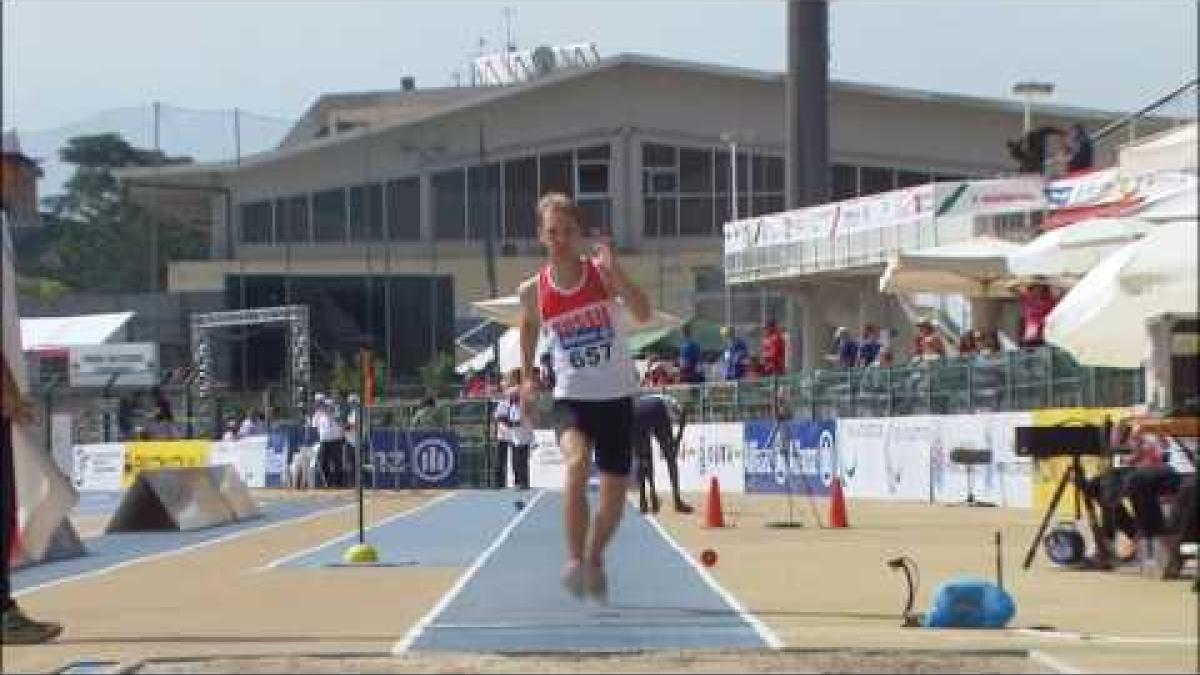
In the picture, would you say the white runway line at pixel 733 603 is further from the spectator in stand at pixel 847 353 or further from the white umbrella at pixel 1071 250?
the spectator in stand at pixel 847 353

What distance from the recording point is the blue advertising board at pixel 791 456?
111ft

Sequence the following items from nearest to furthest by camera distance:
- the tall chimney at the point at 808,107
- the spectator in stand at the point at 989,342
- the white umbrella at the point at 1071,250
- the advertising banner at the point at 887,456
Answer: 1. the white umbrella at the point at 1071,250
2. the advertising banner at the point at 887,456
3. the spectator in stand at the point at 989,342
4. the tall chimney at the point at 808,107

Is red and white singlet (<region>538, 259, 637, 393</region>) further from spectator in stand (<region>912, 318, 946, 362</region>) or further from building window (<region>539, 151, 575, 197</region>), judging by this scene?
building window (<region>539, 151, 575, 197</region>)

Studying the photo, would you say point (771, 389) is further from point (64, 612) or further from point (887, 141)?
point (887, 141)

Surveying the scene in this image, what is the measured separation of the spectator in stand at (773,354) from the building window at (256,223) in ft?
135

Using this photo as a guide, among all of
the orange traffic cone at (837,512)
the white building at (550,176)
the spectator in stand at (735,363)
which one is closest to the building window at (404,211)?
the white building at (550,176)

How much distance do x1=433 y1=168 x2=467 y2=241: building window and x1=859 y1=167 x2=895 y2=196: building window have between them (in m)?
14.6

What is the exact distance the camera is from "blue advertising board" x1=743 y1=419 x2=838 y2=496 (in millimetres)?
33875

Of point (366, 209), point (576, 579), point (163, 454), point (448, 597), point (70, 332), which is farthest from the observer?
point (366, 209)

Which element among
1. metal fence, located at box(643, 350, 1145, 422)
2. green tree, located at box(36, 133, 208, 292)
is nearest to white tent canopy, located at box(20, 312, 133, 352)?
metal fence, located at box(643, 350, 1145, 422)

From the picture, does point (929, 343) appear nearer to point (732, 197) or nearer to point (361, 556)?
point (361, 556)

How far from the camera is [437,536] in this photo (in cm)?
2172

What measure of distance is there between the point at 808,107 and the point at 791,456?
30322 millimetres

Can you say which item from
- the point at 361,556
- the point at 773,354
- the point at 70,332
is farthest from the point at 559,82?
the point at 361,556
